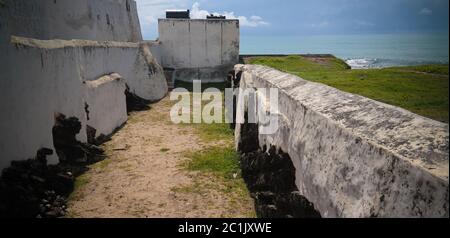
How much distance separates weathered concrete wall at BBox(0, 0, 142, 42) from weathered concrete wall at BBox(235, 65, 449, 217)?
578 centimetres

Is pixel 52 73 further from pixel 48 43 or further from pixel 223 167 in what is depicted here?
pixel 223 167

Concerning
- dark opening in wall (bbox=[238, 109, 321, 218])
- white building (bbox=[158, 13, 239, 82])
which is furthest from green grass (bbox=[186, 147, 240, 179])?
white building (bbox=[158, 13, 239, 82])

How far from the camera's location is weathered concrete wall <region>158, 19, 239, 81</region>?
87.1ft

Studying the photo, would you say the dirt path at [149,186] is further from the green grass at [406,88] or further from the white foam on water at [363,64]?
the white foam on water at [363,64]

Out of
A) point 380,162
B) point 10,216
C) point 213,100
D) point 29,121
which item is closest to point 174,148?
point 29,121

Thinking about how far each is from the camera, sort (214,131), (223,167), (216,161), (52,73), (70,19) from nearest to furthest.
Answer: (52,73), (223,167), (216,161), (214,131), (70,19)

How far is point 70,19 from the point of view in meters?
13.1

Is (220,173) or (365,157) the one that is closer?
(365,157)

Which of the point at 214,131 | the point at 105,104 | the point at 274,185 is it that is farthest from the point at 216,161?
the point at 105,104

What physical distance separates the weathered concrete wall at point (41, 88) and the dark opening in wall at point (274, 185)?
15.2 feet

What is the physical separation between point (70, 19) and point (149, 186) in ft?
27.7

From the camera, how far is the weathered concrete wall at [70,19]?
28.1 feet

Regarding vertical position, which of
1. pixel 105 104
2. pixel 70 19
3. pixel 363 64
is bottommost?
pixel 105 104

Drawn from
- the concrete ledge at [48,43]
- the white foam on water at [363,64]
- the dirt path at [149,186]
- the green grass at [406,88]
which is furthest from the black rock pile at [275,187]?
the white foam on water at [363,64]
